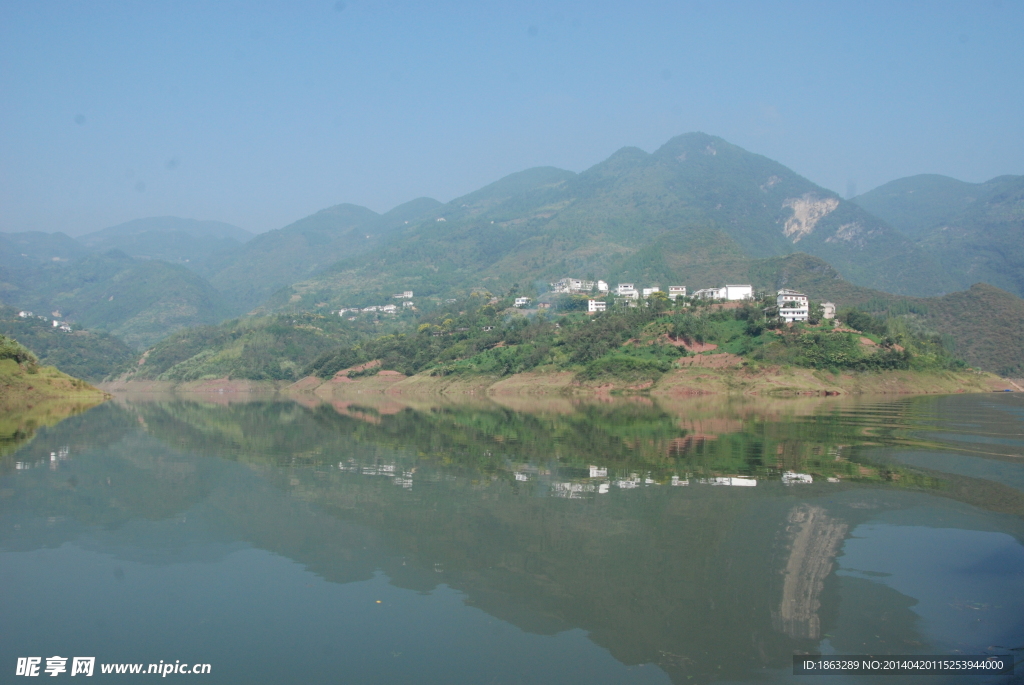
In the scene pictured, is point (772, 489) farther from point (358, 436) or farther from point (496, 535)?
point (358, 436)

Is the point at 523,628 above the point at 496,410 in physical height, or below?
above

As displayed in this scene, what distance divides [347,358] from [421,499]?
9196cm

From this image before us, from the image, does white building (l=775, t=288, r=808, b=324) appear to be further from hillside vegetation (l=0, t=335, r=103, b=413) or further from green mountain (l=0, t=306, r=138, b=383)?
green mountain (l=0, t=306, r=138, b=383)

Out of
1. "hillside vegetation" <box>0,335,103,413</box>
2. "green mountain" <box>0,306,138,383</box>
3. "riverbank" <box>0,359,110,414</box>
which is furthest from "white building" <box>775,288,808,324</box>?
"green mountain" <box>0,306,138,383</box>

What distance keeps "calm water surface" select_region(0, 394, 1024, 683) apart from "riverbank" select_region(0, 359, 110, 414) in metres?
29.7

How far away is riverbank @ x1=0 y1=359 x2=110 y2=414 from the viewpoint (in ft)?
167

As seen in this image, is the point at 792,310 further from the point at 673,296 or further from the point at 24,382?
the point at 24,382

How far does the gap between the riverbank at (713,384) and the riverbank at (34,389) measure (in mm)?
32513

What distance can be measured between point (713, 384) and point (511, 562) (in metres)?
59.9

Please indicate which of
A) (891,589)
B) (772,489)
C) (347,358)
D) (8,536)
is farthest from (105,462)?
(347,358)

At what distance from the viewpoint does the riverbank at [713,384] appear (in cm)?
6731

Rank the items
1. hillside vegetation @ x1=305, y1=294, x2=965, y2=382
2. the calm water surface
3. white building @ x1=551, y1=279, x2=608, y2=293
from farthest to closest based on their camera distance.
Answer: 1. white building @ x1=551, y1=279, x2=608, y2=293
2. hillside vegetation @ x1=305, y1=294, x2=965, y2=382
3. the calm water surface

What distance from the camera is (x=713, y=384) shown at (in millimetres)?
69312

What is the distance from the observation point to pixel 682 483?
67.2ft
